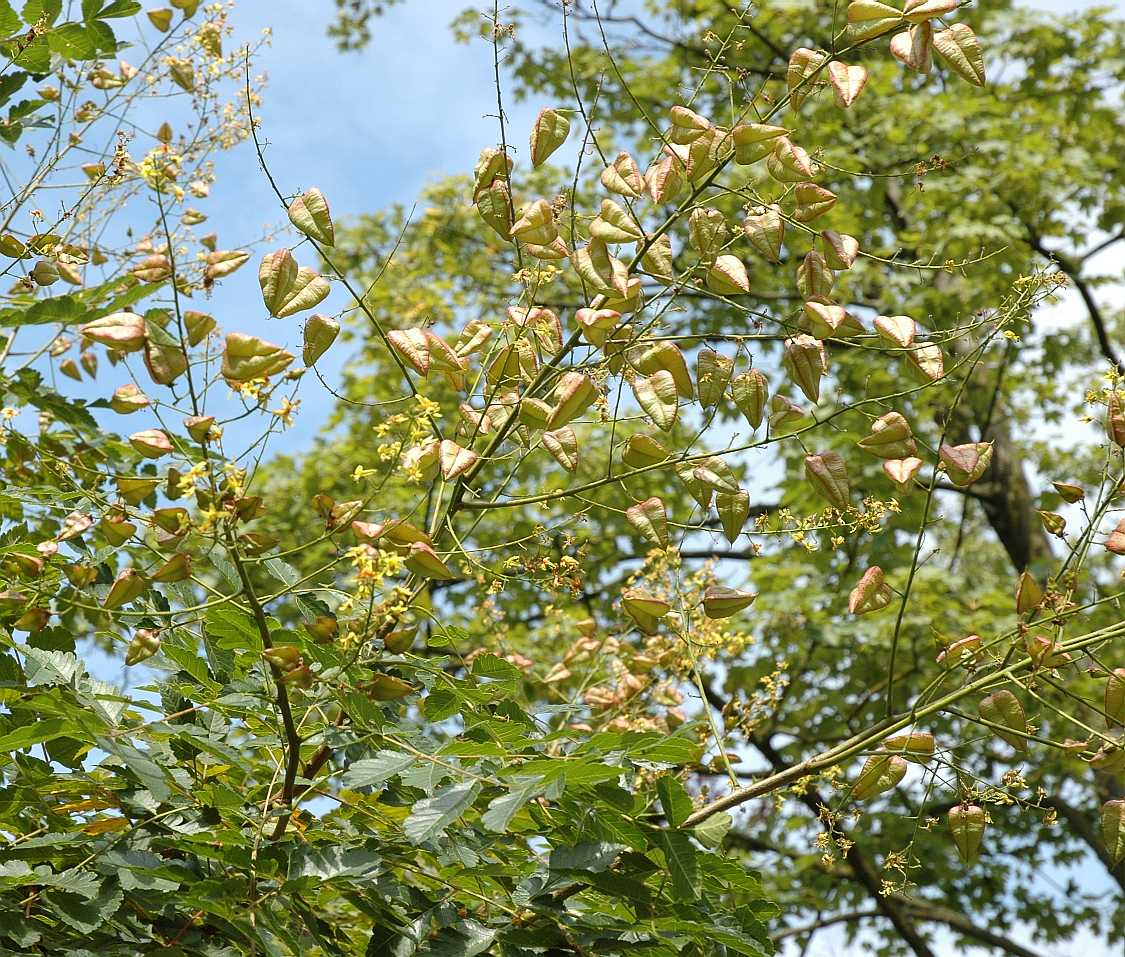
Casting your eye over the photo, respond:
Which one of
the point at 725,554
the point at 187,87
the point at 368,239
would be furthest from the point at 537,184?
the point at 187,87

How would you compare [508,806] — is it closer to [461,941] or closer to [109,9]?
[461,941]

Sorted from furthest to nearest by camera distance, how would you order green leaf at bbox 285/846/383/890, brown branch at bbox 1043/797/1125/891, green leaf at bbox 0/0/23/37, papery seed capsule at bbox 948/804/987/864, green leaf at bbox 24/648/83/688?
brown branch at bbox 1043/797/1125/891, green leaf at bbox 0/0/23/37, papery seed capsule at bbox 948/804/987/864, green leaf at bbox 24/648/83/688, green leaf at bbox 285/846/383/890

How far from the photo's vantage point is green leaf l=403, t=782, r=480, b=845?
1399 mm

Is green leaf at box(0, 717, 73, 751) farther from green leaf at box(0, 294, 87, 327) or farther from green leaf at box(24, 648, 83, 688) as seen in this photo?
green leaf at box(0, 294, 87, 327)

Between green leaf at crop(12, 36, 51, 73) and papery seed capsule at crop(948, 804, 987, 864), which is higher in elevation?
green leaf at crop(12, 36, 51, 73)

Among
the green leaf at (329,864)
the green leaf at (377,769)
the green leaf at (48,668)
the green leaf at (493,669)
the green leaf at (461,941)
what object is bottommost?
the green leaf at (461,941)

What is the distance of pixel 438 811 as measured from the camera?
4.79 ft

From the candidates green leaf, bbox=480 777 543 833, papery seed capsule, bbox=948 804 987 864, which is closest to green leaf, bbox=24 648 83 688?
green leaf, bbox=480 777 543 833

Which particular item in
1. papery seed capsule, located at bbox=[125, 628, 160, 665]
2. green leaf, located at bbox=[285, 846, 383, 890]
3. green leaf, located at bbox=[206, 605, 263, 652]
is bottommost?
green leaf, located at bbox=[285, 846, 383, 890]

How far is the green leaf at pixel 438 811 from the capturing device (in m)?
1.40

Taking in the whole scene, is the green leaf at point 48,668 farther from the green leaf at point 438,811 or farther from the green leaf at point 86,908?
the green leaf at point 438,811

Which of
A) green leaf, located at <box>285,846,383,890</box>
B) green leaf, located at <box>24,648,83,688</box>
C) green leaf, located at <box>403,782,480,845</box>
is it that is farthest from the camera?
green leaf, located at <box>24,648,83,688</box>

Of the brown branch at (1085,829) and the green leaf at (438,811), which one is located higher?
the brown branch at (1085,829)

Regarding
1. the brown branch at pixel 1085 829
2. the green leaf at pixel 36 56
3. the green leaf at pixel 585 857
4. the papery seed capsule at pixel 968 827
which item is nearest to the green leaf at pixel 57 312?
the green leaf at pixel 585 857
